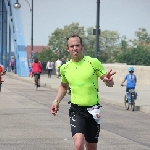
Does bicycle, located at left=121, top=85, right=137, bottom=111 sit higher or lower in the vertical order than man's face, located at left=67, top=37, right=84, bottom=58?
lower

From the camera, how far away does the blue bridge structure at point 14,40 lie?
179 ft

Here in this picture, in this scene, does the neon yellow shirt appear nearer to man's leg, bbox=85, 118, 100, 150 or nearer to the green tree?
man's leg, bbox=85, 118, 100, 150

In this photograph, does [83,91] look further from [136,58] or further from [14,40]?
[136,58]

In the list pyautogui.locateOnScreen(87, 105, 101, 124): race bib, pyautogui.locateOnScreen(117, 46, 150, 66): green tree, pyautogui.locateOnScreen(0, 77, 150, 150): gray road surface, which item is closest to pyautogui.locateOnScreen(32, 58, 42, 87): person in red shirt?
pyautogui.locateOnScreen(0, 77, 150, 150): gray road surface

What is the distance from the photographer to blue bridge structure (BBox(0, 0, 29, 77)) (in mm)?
54594

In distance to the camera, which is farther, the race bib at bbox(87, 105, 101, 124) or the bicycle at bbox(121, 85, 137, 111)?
the bicycle at bbox(121, 85, 137, 111)

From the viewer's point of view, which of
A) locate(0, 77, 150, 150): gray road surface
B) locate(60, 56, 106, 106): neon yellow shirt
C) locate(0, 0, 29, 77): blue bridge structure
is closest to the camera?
locate(60, 56, 106, 106): neon yellow shirt

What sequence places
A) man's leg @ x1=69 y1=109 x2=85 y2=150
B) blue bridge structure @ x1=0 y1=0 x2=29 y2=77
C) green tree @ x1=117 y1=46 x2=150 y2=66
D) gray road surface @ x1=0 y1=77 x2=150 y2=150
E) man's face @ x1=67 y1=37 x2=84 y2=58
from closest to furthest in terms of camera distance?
man's leg @ x1=69 y1=109 x2=85 y2=150
man's face @ x1=67 y1=37 x2=84 y2=58
gray road surface @ x1=0 y1=77 x2=150 y2=150
blue bridge structure @ x1=0 y1=0 x2=29 y2=77
green tree @ x1=117 y1=46 x2=150 y2=66

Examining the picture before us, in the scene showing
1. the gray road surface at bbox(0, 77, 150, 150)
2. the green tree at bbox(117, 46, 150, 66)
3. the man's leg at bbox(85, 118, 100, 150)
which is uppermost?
the man's leg at bbox(85, 118, 100, 150)

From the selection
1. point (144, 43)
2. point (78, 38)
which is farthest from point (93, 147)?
point (144, 43)

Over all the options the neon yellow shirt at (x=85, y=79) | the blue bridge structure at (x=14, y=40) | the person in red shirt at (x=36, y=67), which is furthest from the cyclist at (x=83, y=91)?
the blue bridge structure at (x=14, y=40)

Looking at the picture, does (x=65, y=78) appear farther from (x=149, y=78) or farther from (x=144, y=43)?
(x=144, y=43)

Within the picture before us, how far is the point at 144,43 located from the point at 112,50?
41.6 feet

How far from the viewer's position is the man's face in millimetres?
6242
